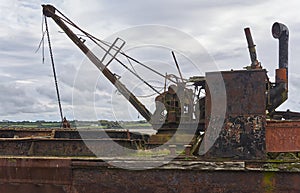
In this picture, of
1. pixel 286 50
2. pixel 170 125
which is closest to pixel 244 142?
pixel 286 50

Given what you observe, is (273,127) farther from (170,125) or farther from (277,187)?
(170,125)

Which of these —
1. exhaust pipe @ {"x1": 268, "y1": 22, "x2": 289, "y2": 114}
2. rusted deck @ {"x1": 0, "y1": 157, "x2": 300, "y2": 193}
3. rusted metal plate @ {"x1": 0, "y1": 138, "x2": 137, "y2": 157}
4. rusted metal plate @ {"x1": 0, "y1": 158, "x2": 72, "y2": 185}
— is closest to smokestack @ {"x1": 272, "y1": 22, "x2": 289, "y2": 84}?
exhaust pipe @ {"x1": 268, "y1": 22, "x2": 289, "y2": 114}

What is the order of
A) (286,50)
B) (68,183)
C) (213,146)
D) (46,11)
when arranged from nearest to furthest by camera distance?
(213,146) → (68,183) → (286,50) → (46,11)

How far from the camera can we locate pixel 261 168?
5.55 m

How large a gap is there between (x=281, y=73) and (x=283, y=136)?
1.38m

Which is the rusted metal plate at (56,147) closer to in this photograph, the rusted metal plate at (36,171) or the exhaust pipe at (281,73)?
the rusted metal plate at (36,171)

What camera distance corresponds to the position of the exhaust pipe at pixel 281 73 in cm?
662

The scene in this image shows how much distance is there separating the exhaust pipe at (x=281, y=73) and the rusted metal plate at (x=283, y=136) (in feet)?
2.49

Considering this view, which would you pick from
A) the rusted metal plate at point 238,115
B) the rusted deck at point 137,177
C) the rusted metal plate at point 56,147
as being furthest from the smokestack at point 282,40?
the rusted metal plate at point 56,147

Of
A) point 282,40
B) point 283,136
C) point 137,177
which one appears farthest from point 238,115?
point 282,40

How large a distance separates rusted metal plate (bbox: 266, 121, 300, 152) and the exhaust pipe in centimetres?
76

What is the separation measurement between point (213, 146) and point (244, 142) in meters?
0.49

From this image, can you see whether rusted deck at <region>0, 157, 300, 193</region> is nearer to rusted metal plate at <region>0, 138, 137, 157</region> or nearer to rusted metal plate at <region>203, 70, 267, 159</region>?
rusted metal plate at <region>203, 70, 267, 159</region>

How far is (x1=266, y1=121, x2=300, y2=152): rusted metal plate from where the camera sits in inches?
230
